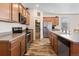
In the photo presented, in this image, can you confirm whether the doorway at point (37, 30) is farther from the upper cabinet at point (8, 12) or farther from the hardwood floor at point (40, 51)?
the upper cabinet at point (8, 12)

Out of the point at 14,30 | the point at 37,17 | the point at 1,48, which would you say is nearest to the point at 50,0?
the point at 1,48

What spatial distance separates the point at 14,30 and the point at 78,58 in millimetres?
5128

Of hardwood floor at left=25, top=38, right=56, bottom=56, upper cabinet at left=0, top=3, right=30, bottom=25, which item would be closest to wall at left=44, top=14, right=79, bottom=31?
hardwood floor at left=25, top=38, right=56, bottom=56

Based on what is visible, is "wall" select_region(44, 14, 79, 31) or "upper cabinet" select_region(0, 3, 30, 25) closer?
"upper cabinet" select_region(0, 3, 30, 25)

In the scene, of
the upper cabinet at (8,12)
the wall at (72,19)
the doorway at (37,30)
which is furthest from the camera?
the wall at (72,19)

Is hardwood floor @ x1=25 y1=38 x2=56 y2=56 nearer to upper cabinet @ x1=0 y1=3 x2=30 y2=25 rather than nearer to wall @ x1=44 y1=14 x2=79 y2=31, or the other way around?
upper cabinet @ x1=0 y1=3 x2=30 y2=25

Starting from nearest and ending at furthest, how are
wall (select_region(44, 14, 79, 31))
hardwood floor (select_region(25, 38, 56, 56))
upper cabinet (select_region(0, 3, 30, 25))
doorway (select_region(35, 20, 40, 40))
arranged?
upper cabinet (select_region(0, 3, 30, 25)) < hardwood floor (select_region(25, 38, 56, 56)) < doorway (select_region(35, 20, 40, 40)) < wall (select_region(44, 14, 79, 31))

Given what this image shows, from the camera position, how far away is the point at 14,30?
564 cm

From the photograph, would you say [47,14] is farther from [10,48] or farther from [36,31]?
[10,48]

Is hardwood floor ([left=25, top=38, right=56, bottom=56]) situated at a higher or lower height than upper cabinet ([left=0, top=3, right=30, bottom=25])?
lower

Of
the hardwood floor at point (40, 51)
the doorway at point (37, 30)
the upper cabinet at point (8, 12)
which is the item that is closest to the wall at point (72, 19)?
the doorway at point (37, 30)

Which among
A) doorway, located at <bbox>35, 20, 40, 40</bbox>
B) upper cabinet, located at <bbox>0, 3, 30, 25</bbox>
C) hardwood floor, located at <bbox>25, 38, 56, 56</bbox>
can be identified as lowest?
hardwood floor, located at <bbox>25, 38, 56, 56</bbox>

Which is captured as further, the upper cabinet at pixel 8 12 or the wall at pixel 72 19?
the wall at pixel 72 19

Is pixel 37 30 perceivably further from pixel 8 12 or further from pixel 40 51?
pixel 8 12
